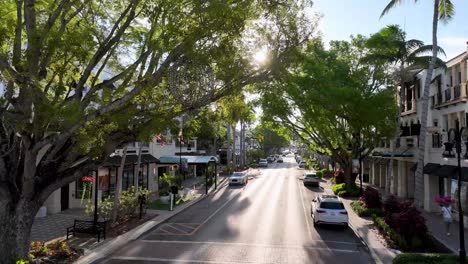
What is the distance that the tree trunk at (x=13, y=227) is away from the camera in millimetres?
12836

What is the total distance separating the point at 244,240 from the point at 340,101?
48.2ft

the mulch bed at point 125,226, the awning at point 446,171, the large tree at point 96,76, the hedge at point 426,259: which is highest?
the large tree at point 96,76

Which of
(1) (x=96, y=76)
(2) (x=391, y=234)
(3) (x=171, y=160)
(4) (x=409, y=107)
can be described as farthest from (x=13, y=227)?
(4) (x=409, y=107)

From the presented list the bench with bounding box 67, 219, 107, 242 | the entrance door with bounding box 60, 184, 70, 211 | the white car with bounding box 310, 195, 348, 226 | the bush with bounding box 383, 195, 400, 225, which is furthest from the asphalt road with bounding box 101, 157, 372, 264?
the entrance door with bounding box 60, 184, 70, 211

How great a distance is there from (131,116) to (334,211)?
504 inches

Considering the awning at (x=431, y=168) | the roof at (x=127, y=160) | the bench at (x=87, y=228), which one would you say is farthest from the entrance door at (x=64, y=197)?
the awning at (x=431, y=168)

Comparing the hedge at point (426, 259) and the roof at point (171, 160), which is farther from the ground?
the roof at point (171, 160)

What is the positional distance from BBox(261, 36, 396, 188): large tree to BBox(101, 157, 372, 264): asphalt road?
753 cm

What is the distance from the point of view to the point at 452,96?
82.4 ft

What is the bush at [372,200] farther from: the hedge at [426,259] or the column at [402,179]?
the hedge at [426,259]

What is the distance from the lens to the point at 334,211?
21609mm

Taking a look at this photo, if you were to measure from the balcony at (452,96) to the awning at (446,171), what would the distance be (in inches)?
141

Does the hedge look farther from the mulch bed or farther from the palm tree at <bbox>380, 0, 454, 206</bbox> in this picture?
the mulch bed

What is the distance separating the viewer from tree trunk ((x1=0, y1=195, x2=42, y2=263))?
1284 centimetres
